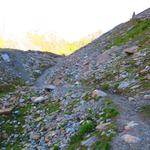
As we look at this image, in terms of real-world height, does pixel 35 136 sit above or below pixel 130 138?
above

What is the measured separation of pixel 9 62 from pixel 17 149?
30.1 meters

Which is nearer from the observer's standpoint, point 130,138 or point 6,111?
point 130,138

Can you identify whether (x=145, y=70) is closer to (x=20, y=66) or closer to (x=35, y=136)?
(x=35, y=136)

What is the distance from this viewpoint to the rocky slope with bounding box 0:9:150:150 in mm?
18375

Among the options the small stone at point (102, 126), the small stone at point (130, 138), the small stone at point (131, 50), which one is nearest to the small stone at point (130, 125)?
the small stone at point (130, 138)

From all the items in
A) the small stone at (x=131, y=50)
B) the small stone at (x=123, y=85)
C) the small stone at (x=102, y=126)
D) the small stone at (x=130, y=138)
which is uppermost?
the small stone at (x=131, y=50)

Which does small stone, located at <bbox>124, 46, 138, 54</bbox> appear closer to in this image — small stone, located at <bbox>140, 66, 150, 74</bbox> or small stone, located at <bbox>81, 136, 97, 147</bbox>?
small stone, located at <bbox>140, 66, 150, 74</bbox>

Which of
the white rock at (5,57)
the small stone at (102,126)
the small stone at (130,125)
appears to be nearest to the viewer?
the small stone at (130,125)

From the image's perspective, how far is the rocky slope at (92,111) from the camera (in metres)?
18.4

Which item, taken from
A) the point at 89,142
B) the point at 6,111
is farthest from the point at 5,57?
the point at 89,142

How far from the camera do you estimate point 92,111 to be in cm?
2208

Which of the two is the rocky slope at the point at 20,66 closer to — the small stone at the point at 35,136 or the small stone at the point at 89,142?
the small stone at the point at 35,136

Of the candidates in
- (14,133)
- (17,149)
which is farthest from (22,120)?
(17,149)

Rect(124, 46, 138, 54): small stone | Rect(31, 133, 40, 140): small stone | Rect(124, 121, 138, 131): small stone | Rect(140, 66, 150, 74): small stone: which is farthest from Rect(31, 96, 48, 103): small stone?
Rect(124, 121, 138, 131): small stone
